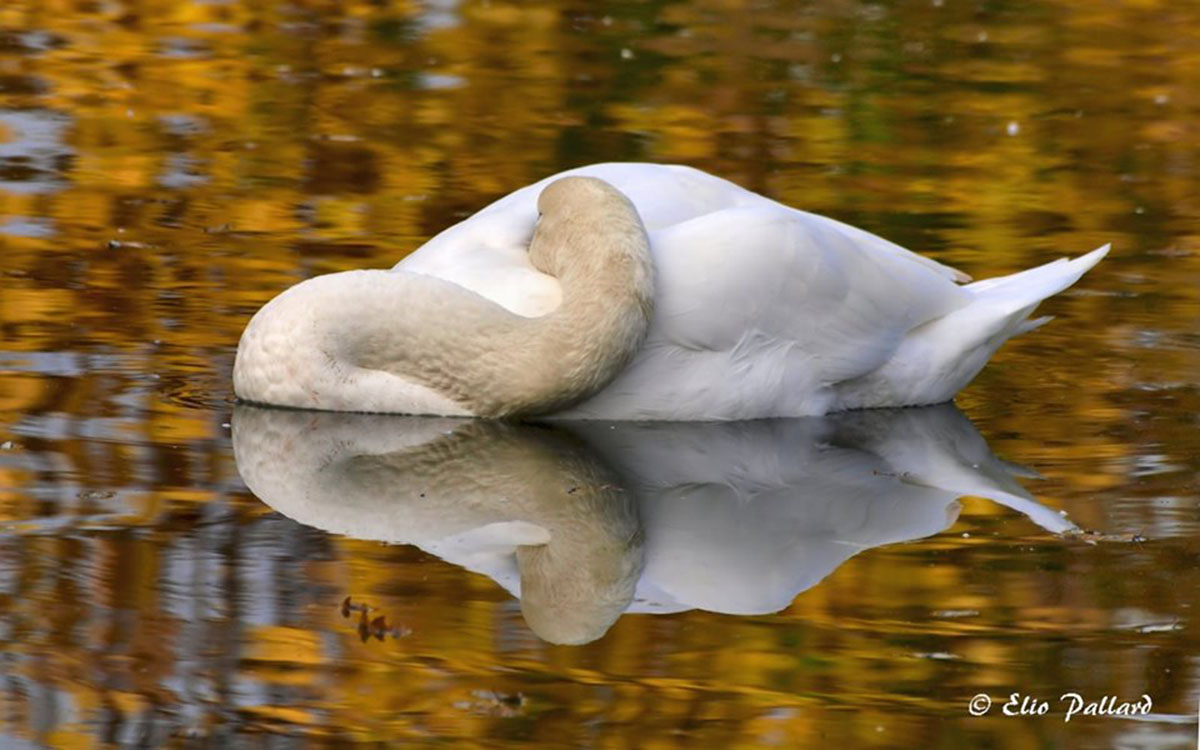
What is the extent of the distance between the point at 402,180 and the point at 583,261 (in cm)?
396

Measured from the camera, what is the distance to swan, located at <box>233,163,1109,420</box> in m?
7.12

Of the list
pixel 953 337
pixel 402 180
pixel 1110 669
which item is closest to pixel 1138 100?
pixel 402 180

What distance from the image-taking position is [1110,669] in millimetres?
5121

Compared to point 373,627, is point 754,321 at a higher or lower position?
lower

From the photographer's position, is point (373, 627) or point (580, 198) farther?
point (580, 198)

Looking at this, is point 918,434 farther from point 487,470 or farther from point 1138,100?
point 1138,100

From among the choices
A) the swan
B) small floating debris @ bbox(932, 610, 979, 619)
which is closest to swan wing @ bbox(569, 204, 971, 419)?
the swan

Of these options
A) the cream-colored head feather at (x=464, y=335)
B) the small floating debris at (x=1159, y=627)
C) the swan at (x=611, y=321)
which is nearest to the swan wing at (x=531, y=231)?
the swan at (x=611, y=321)

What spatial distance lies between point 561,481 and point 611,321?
1.91ft

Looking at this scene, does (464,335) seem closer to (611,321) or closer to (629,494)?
(611,321)

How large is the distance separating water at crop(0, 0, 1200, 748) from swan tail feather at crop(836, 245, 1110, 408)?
0.45 ft

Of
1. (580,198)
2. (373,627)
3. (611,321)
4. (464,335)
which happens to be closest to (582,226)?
(580,198)

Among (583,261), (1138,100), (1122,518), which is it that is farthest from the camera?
(1138,100)

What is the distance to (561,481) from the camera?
668 cm
